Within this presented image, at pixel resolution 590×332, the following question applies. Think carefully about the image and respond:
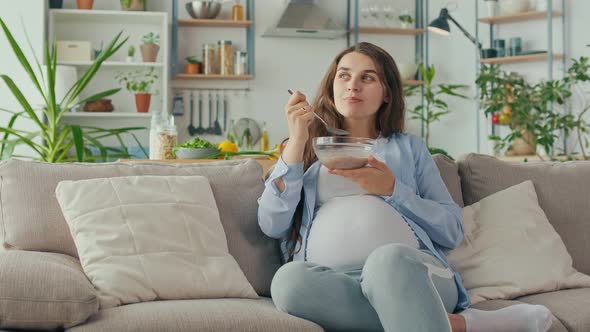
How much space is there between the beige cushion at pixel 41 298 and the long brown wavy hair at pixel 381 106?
872 mm

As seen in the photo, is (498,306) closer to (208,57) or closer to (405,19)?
(208,57)

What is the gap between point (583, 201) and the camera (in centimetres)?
266

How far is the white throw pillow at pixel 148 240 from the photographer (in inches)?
81.4

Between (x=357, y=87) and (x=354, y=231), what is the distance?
478 mm

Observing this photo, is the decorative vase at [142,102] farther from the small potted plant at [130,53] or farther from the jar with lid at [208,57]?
the jar with lid at [208,57]

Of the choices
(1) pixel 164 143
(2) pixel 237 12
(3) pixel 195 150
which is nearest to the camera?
(3) pixel 195 150

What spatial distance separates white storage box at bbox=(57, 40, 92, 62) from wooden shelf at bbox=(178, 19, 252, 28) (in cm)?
79

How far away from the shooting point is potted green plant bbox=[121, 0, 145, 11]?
20.2ft

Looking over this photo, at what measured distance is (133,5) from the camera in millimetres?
6176

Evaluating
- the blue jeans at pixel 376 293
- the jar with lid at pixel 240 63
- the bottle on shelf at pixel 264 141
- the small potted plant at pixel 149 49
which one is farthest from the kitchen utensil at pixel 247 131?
the blue jeans at pixel 376 293

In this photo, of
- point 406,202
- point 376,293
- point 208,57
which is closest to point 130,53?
point 208,57

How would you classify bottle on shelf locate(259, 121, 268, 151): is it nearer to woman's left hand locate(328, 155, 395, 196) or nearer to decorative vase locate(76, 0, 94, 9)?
decorative vase locate(76, 0, 94, 9)

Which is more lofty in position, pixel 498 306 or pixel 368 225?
pixel 368 225

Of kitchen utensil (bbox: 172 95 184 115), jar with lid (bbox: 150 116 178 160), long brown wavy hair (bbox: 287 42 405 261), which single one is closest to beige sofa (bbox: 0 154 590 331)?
long brown wavy hair (bbox: 287 42 405 261)
